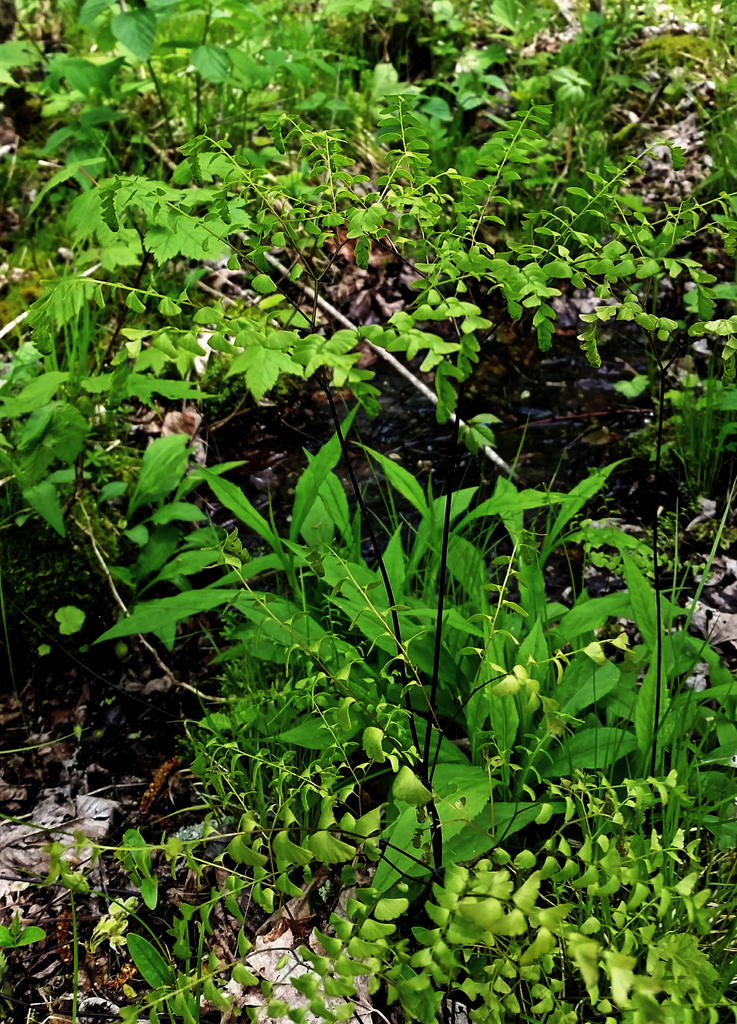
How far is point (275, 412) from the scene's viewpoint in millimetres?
3051

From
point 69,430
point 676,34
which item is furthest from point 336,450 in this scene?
point 676,34

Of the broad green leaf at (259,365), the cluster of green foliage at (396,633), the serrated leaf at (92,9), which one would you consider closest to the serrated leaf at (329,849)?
the cluster of green foliage at (396,633)

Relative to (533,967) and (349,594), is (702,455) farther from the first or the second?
(533,967)

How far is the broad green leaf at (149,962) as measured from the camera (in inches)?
56.3

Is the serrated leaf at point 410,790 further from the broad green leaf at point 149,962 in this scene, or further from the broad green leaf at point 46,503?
the broad green leaf at point 46,503

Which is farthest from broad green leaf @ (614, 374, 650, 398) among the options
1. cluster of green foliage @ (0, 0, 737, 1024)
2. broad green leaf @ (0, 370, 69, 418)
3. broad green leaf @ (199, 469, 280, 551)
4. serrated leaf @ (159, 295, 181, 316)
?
serrated leaf @ (159, 295, 181, 316)

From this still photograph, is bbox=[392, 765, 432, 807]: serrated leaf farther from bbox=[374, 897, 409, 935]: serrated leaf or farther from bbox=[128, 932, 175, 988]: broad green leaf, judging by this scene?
bbox=[128, 932, 175, 988]: broad green leaf

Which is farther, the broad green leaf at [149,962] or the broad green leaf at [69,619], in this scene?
the broad green leaf at [69,619]

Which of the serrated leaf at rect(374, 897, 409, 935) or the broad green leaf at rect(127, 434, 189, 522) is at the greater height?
the serrated leaf at rect(374, 897, 409, 935)

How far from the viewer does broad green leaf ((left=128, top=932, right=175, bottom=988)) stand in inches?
56.3

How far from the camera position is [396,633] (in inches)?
50.7

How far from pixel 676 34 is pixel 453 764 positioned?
518cm

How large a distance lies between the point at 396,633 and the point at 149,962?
826 millimetres

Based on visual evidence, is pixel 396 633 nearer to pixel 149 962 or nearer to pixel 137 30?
pixel 149 962
